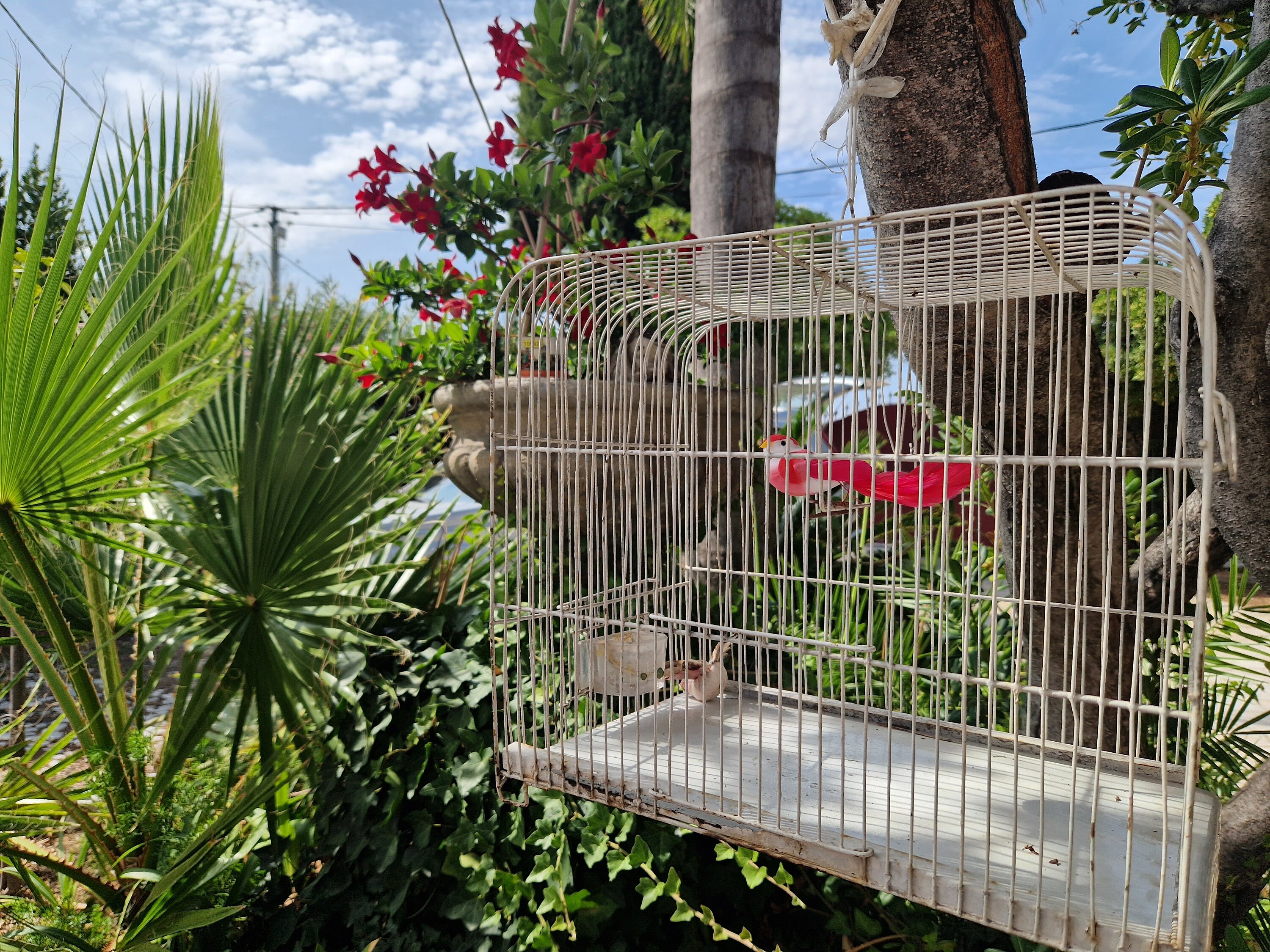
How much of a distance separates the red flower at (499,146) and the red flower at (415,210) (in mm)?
248

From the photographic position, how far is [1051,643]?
80.0 inches

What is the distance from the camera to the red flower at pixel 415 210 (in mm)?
2730

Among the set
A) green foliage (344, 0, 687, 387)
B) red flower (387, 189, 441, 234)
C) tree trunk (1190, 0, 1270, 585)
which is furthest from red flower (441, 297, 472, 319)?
tree trunk (1190, 0, 1270, 585)

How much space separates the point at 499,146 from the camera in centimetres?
276

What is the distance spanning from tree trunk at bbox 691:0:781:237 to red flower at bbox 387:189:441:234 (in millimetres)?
906

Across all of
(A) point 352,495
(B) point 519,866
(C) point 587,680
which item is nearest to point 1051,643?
(C) point 587,680

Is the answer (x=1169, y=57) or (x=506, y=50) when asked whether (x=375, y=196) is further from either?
(x=1169, y=57)

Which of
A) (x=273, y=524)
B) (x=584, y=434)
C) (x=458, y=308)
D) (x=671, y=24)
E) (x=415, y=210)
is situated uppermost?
(x=671, y=24)

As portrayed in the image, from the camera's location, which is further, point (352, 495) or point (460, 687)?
point (460, 687)

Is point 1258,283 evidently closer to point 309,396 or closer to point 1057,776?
point 1057,776

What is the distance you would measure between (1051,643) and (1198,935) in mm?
1044

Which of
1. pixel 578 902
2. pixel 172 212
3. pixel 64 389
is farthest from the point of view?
pixel 172 212

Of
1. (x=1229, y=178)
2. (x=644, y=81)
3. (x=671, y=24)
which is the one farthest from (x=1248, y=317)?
(x=644, y=81)

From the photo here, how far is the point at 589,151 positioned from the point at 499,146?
391 mm
